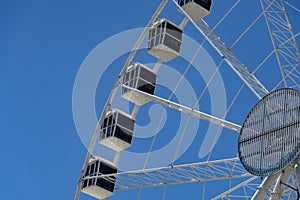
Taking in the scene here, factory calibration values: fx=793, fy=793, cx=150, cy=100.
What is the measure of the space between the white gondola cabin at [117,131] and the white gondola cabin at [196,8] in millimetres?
6117

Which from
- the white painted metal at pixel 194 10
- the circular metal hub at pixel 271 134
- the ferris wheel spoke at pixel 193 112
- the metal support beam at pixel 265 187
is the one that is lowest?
the metal support beam at pixel 265 187

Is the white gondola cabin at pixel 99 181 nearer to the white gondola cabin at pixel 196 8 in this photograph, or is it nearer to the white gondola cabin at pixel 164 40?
the white gondola cabin at pixel 164 40

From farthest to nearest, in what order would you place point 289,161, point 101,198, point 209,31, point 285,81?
point 101,198
point 209,31
point 285,81
point 289,161

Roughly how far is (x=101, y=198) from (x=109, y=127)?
3.59 m

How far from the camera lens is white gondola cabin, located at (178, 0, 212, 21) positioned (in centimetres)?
3884

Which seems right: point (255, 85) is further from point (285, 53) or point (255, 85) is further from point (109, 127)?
point (109, 127)

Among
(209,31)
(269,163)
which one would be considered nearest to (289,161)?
(269,163)

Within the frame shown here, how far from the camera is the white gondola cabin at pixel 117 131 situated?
130ft

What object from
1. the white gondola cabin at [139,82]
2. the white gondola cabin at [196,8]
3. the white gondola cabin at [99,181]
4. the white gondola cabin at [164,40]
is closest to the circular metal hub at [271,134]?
the white gondola cabin at [164,40]

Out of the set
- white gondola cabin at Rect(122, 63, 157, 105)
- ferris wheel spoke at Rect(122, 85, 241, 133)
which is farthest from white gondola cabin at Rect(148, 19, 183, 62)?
ferris wheel spoke at Rect(122, 85, 241, 133)

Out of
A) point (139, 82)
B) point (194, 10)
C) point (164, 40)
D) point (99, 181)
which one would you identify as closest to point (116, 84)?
point (139, 82)

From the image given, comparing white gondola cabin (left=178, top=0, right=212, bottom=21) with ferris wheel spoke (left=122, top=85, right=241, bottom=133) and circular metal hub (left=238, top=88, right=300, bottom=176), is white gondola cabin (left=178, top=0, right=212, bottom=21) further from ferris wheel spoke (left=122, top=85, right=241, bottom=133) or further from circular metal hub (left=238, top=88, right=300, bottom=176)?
circular metal hub (left=238, top=88, right=300, bottom=176)

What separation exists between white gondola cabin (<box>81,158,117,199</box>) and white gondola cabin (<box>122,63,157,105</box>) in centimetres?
360

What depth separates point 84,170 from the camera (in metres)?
40.9
